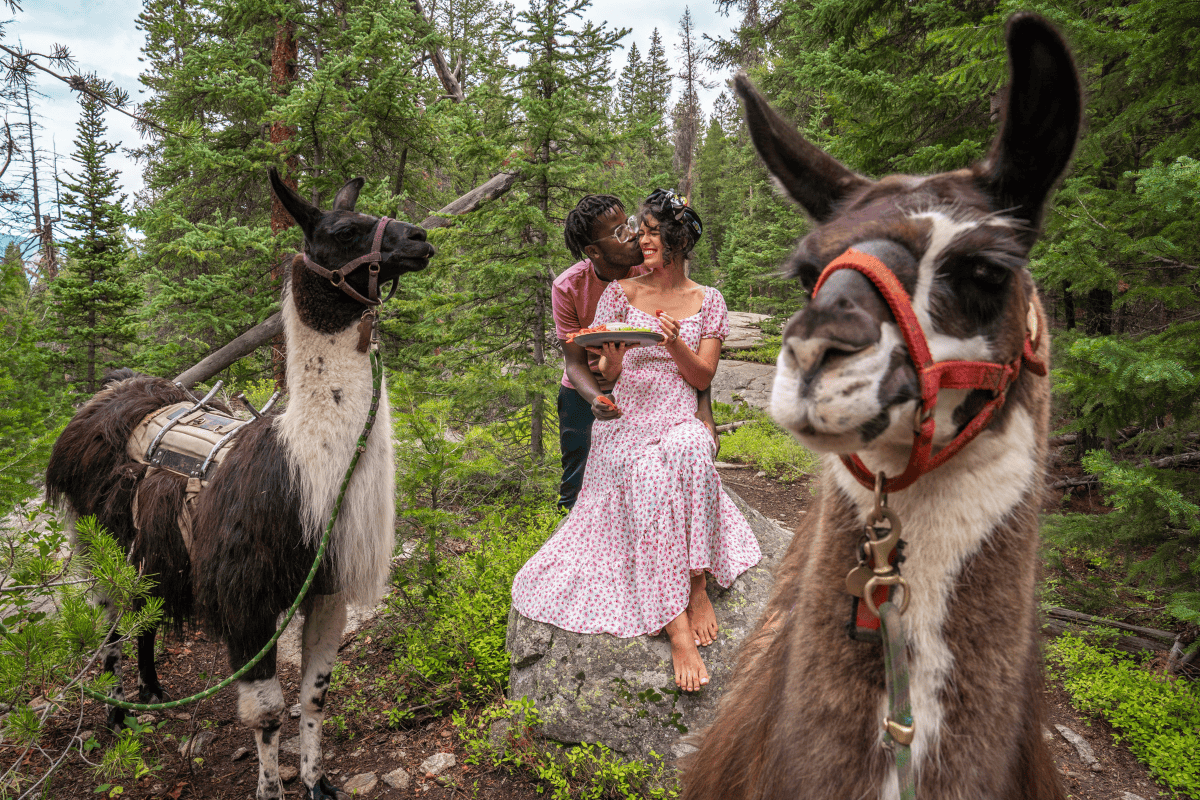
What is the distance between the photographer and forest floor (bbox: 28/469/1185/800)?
3326mm

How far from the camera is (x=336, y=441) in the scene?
308 cm

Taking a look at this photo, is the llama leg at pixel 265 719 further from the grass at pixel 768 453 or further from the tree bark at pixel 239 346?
the grass at pixel 768 453

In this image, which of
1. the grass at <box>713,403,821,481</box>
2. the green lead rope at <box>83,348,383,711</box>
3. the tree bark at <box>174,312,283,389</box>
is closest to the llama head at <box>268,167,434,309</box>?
the green lead rope at <box>83,348,383,711</box>

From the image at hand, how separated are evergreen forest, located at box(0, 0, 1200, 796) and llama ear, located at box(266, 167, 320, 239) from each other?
54.3 inches

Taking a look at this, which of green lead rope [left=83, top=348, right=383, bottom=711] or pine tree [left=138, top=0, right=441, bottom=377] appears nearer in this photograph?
green lead rope [left=83, top=348, right=383, bottom=711]

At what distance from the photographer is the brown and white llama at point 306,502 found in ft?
10.0

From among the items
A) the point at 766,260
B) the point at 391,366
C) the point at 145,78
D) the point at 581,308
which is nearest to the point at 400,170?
the point at 391,366

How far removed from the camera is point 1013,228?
4.11 ft

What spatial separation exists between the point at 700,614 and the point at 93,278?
28.8 ft

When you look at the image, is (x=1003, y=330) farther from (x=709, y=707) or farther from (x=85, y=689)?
(x=85, y=689)

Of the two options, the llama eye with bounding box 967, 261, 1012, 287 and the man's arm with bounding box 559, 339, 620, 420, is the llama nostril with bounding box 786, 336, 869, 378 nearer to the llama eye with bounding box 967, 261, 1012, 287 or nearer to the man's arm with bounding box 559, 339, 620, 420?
the llama eye with bounding box 967, 261, 1012, 287

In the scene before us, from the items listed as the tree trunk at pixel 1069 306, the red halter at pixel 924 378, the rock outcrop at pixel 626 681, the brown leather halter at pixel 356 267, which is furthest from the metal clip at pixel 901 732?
the tree trunk at pixel 1069 306

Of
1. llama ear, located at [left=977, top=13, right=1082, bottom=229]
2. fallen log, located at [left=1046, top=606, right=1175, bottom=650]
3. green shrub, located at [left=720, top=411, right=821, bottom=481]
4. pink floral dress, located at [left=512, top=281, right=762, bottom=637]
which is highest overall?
llama ear, located at [left=977, top=13, right=1082, bottom=229]

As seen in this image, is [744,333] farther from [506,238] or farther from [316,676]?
[316,676]
